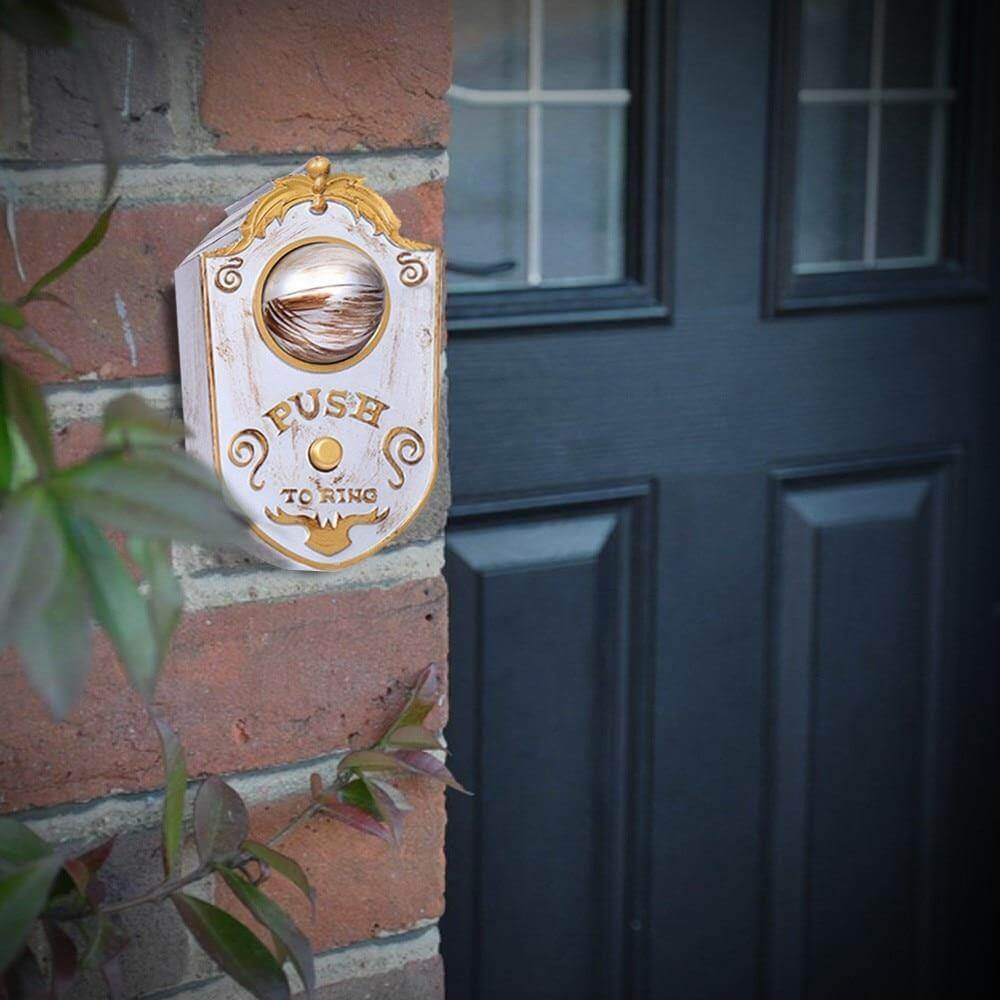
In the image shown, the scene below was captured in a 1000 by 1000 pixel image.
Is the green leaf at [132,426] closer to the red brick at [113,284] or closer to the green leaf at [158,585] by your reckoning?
the green leaf at [158,585]

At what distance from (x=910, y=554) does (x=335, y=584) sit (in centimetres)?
69

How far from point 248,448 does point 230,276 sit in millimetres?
93

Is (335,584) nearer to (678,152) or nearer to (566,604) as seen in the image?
(566,604)

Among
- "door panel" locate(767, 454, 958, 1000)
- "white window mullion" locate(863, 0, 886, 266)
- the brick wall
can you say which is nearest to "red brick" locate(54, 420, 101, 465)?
the brick wall

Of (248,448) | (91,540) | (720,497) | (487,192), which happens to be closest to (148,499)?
(91,540)

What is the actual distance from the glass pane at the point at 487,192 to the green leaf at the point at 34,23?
0.67 meters

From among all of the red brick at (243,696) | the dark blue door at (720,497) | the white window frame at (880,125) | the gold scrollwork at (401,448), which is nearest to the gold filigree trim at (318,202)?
the gold scrollwork at (401,448)

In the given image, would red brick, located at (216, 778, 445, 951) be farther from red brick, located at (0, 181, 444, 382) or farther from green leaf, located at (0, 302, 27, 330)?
green leaf, located at (0, 302, 27, 330)

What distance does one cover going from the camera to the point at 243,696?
0.87 metres

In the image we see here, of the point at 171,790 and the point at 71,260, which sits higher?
the point at 71,260

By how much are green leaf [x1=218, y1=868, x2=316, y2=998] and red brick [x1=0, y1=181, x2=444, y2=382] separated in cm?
28

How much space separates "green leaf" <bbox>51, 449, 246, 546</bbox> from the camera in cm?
43

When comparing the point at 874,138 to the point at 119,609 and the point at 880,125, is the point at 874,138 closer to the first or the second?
the point at 880,125

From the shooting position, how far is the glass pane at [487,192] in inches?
45.2
